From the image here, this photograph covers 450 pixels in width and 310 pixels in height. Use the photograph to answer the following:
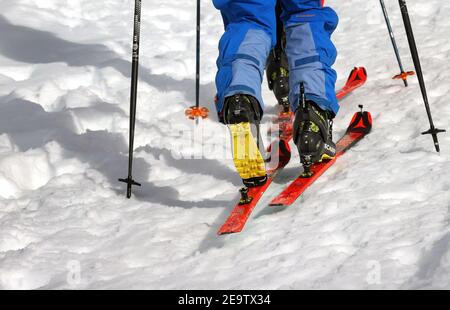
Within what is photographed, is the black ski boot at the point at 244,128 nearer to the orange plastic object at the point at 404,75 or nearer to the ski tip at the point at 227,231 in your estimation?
the ski tip at the point at 227,231

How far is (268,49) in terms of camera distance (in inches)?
152

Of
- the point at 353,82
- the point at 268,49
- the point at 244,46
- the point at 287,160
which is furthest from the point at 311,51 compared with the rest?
the point at 353,82

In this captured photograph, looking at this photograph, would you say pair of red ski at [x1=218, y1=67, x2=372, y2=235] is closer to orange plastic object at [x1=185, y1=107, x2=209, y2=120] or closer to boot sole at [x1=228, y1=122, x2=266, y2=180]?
boot sole at [x1=228, y1=122, x2=266, y2=180]

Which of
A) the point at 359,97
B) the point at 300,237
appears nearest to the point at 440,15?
the point at 359,97

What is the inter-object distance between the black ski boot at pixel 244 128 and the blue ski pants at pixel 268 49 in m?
0.06

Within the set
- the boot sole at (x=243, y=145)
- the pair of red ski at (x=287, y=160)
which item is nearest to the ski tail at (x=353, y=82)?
the pair of red ski at (x=287, y=160)

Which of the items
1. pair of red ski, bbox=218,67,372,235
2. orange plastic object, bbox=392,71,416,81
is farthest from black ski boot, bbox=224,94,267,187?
orange plastic object, bbox=392,71,416,81

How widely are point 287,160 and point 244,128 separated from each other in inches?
41.4

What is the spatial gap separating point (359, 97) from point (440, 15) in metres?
2.24

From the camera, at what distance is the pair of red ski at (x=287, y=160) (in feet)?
11.7

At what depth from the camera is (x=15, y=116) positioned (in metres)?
5.92

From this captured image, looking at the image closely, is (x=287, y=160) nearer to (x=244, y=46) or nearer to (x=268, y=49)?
(x=268, y=49)

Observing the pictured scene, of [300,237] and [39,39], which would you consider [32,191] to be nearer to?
[300,237]

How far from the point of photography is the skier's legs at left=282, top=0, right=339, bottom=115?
383 cm
